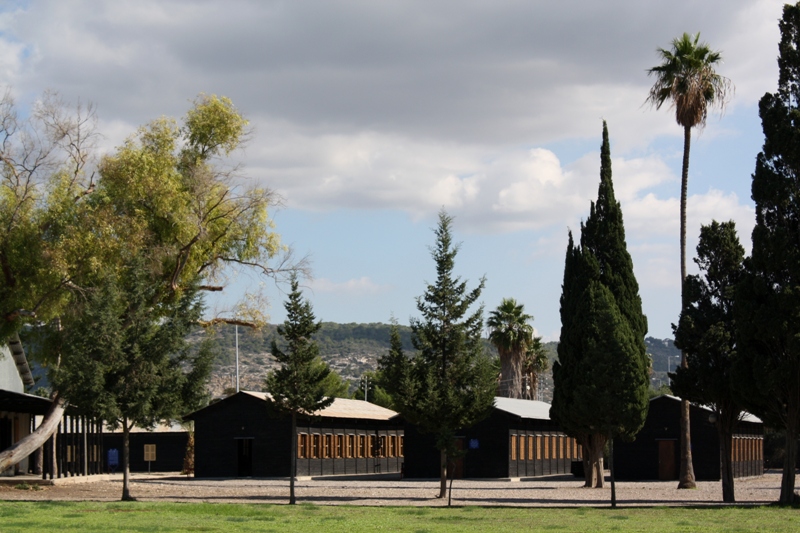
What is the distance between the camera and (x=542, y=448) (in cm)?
5291

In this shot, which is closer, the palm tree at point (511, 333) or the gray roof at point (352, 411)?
the gray roof at point (352, 411)

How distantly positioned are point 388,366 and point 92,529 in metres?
15.5

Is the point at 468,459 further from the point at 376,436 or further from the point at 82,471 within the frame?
the point at 82,471

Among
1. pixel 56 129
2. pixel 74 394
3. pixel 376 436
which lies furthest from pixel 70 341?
pixel 376 436

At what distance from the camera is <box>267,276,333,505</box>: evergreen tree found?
3002cm

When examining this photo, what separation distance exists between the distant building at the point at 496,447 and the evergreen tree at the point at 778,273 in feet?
65.3

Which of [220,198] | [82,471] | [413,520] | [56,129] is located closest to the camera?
[413,520]

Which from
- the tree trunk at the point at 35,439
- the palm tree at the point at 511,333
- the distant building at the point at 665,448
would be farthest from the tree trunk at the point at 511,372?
the tree trunk at the point at 35,439

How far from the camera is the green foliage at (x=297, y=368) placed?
30016mm

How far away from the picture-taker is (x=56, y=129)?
35.6m

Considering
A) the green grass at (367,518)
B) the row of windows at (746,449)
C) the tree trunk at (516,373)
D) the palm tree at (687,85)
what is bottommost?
the row of windows at (746,449)

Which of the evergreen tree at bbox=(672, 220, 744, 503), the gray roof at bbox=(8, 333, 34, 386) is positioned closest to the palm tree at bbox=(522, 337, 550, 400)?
the gray roof at bbox=(8, 333, 34, 386)

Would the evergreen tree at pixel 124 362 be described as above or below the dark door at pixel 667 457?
above

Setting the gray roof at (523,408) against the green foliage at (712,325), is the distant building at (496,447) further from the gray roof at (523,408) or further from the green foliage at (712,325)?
the green foliage at (712,325)
